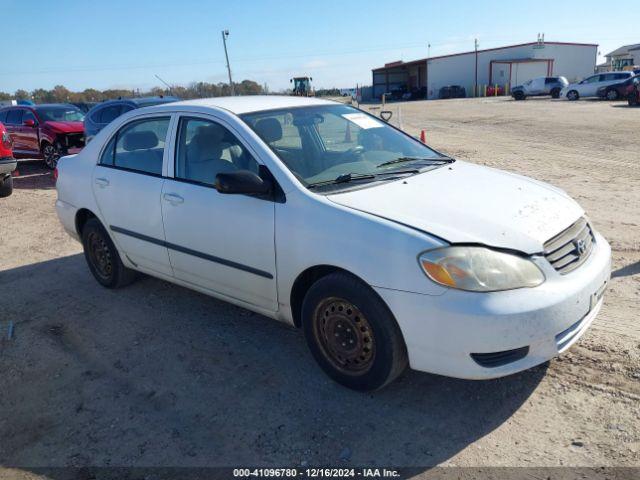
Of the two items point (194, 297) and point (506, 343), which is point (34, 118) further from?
point (506, 343)

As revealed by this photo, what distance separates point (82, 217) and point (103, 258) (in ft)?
1.60

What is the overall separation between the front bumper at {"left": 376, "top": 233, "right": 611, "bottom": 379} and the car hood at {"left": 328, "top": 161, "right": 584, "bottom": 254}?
0.25m

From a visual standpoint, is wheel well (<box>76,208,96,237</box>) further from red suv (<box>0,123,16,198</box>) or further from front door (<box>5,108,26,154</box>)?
front door (<box>5,108,26,154</box>)

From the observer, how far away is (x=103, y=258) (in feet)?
17.0

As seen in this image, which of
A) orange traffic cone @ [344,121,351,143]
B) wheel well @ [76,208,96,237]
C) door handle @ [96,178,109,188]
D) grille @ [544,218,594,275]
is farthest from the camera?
wheel well @ [76,208,96,237]

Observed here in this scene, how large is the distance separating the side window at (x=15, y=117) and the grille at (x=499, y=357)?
46.6 ft

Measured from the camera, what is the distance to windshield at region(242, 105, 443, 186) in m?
3.64

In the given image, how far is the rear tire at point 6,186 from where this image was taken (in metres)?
10.0

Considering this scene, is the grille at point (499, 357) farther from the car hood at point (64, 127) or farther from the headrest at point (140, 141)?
the car hood at point (64, 127)

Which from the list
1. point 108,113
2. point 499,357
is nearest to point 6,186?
point 108,113

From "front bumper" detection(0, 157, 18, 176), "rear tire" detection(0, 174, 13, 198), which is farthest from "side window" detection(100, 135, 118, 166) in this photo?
"rear tire" detection(0, 174, 13, 198)

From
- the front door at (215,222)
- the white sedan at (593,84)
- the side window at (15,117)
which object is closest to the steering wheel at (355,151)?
the front door at (215,222)

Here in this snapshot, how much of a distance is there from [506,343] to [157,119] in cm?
329

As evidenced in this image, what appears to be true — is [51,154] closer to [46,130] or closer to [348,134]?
[46,130]
